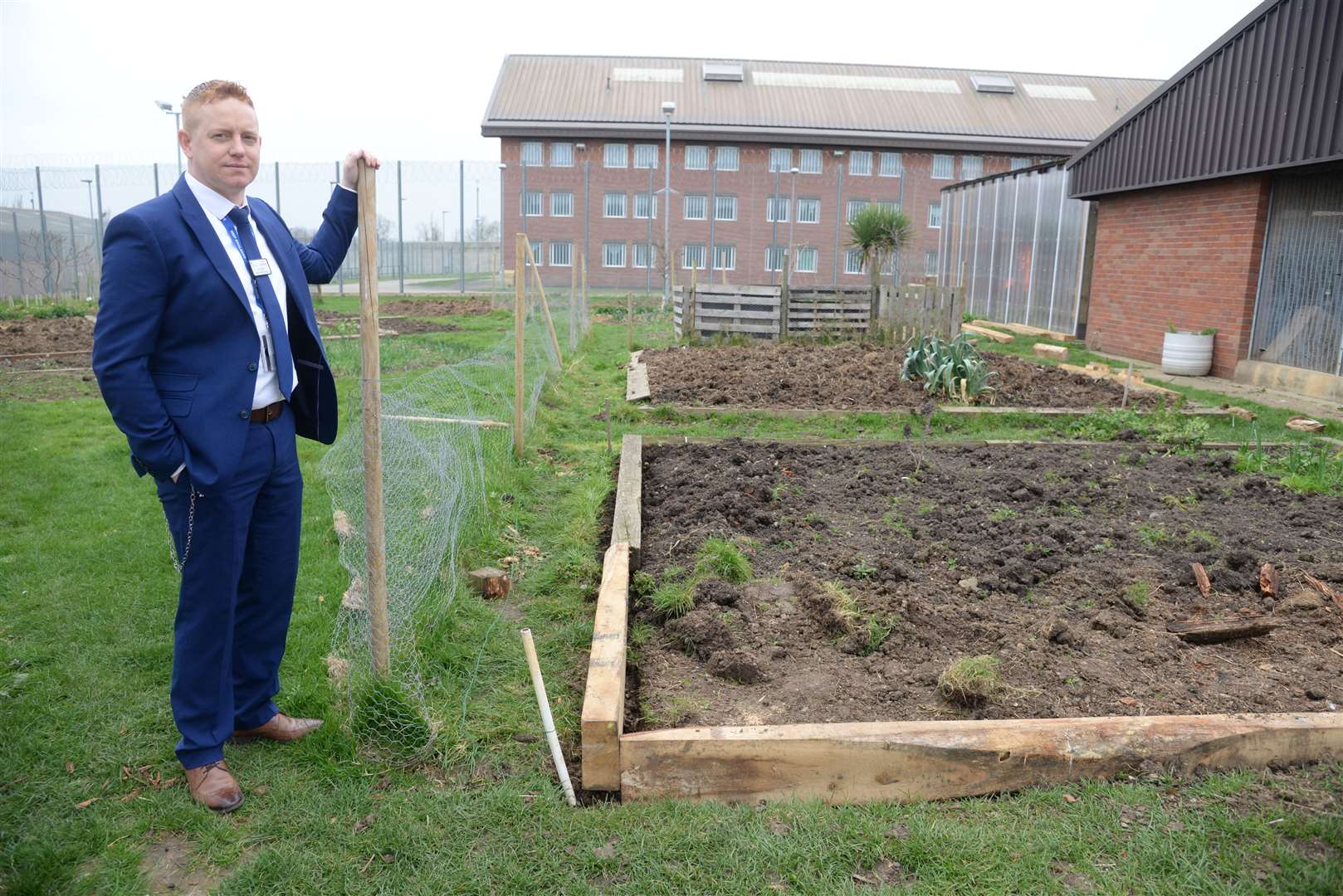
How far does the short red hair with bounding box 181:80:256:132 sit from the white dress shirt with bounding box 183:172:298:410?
16 cm

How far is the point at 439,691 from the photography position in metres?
3.53

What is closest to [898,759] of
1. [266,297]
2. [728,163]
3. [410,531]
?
[266,297]

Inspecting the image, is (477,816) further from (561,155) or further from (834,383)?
(561,155)

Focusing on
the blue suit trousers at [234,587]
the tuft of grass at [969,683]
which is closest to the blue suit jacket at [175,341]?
the blue suit trousers at [234,587]

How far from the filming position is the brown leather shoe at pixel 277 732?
10.5 feet

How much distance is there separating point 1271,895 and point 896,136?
1563 inches

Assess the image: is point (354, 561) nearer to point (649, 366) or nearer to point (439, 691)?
point (439, 691)

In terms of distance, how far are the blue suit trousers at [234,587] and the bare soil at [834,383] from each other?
6.47 metres

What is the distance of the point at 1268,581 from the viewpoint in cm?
422

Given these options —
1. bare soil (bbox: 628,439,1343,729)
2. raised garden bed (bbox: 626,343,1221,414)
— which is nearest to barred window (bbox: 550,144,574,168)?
raised garden bed (bbox: 626,343,1221,414)

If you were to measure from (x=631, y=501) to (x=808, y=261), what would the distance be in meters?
35.4

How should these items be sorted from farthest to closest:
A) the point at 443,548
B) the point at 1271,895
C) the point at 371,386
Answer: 1. the point at 443,548
2. the point at 371,386
3. the point at 1271,895

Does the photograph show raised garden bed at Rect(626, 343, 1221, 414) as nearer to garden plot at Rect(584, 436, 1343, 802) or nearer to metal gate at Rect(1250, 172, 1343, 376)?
metal gate at Rect(1250, 172, 1343, 376)

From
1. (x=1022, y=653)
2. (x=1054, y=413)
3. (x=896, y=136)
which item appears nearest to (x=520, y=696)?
(x=1022, y=653)
